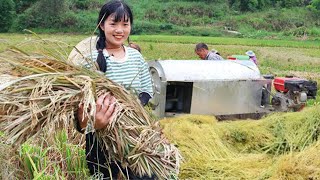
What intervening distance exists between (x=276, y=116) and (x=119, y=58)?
2.32m

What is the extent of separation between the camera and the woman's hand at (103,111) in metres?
2.11

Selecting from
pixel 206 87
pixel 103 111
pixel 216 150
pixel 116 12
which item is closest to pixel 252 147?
pixel 216 150

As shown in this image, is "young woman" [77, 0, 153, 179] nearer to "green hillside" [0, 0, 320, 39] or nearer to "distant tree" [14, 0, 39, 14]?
"green hillside" [0, 0, 320, 39]

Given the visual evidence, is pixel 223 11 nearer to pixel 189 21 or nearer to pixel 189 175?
pixel 189 21

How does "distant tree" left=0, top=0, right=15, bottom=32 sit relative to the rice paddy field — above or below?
below

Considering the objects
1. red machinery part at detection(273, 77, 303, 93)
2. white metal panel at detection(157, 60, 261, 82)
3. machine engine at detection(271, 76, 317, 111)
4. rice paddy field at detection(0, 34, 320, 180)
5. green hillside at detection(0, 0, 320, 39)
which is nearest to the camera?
rice paddy field at detection(0, 34, 320, 180)

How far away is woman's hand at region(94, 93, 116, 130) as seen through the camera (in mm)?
2112

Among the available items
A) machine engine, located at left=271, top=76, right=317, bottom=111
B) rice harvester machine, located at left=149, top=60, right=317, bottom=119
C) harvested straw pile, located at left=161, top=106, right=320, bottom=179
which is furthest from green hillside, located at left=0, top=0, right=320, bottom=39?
harvested straw pile, located at left=161, top=106, right=320, bottom=179

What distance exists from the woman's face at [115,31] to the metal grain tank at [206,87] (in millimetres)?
2601

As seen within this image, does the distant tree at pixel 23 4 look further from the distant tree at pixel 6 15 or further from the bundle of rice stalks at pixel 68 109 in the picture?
the bundle of rice stalks at pixel 68 109

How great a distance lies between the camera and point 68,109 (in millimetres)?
2102

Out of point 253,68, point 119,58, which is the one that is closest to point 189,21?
point 253,68

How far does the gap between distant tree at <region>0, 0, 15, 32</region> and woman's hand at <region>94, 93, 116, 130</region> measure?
3722 cm

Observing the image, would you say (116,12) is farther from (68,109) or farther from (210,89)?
(210,89)
